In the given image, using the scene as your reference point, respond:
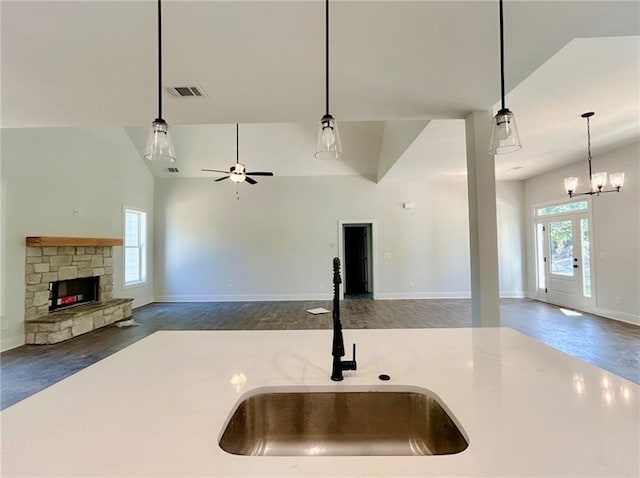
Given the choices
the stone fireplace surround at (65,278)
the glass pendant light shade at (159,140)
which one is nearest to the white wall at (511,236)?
the glass pendant light shade at (159,140)

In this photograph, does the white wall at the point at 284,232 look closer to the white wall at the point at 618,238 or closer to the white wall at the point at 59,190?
the white wall at the point at 59,190

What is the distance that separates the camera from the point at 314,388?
100 centimetres

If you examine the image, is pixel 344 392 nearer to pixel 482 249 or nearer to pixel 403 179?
pixel 482 249

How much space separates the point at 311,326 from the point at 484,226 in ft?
10.0

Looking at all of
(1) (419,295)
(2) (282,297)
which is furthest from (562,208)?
(2) (282,297)

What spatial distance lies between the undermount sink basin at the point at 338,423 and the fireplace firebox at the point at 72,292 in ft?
16.9

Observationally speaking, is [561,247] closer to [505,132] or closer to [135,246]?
[505,132]

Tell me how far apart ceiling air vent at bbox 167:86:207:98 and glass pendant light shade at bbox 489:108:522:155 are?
2145 millimetres

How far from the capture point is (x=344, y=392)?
100cm

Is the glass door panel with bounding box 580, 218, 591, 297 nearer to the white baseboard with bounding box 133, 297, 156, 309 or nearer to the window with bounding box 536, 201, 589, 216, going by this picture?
the window with bounding box 536, 201, 589, 216

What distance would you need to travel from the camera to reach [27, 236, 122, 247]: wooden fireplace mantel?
4.05 metres

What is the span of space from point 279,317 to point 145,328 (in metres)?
2.22

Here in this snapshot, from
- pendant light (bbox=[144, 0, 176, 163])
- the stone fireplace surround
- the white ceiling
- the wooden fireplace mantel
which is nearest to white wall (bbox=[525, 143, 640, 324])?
the white ceiling

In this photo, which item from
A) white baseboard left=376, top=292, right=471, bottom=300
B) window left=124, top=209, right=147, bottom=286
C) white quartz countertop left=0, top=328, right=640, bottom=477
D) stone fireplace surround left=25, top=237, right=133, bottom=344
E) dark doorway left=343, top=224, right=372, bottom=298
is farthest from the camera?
dark doorway left=343, top=224, right=372, bottom=298
